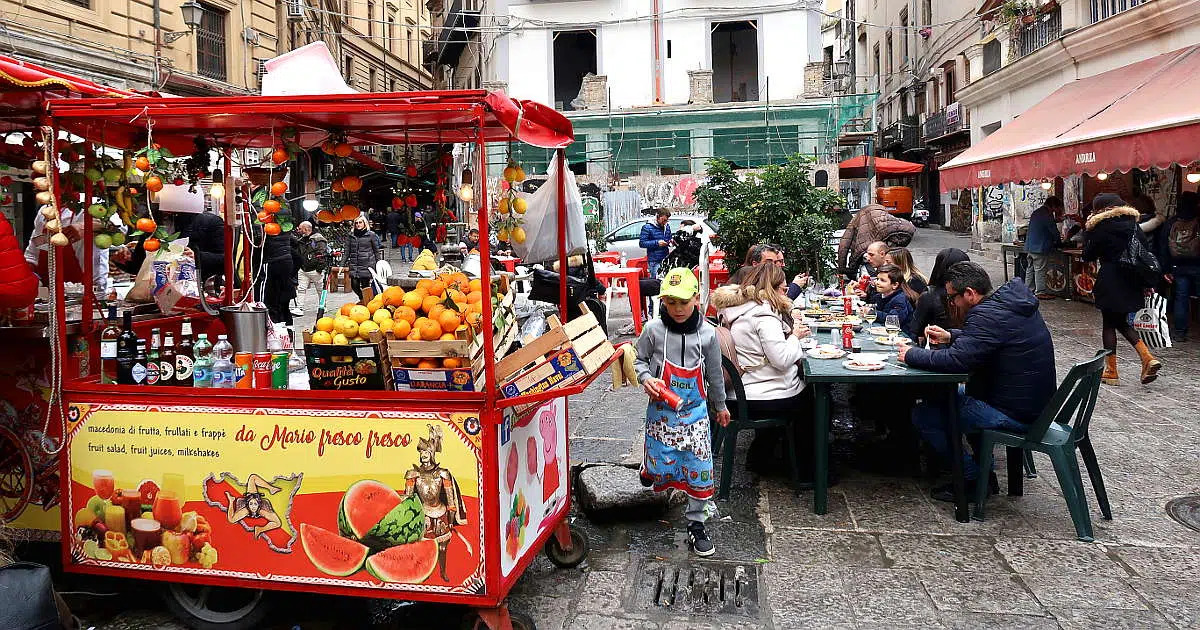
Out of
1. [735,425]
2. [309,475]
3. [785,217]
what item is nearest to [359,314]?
[309,475]

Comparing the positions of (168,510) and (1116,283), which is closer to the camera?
(168,510)

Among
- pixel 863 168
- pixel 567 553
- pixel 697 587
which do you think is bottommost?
pixel 697 587

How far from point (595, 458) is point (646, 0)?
25.5 m

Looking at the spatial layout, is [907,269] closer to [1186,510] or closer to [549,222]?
[1186,510]

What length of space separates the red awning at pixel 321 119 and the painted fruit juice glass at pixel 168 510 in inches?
65.3

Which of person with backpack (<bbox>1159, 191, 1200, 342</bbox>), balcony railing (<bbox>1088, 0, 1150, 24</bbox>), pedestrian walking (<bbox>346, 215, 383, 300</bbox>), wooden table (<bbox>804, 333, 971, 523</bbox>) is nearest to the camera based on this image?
wooden table (<bbox>804, 333, 971, 523</bbox>)

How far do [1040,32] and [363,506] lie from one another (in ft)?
58.3

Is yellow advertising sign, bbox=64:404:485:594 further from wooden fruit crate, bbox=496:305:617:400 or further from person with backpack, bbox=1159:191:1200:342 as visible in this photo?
person with backpack, bbox=1159:191:1200:342

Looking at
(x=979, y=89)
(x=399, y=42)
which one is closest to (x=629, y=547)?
(x=979, y=89)

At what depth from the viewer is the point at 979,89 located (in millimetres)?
20500

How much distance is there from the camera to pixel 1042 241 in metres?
13.8

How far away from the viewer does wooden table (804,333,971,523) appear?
500 cm

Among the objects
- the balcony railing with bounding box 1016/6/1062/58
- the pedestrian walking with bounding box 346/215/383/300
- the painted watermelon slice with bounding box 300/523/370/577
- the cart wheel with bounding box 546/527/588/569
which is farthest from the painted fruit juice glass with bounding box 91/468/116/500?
the balcony railing with bounding box 1016/6/1062/58

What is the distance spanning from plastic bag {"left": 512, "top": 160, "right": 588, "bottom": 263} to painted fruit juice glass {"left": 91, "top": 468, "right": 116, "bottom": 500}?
236 cm
